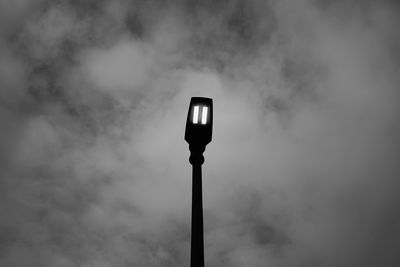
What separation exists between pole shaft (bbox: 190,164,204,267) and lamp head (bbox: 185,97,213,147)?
0.98ft

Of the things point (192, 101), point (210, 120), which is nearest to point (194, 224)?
point (210, 120)

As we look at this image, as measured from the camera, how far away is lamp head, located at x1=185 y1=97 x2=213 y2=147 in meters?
3.29

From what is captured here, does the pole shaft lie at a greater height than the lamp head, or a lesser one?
lesser

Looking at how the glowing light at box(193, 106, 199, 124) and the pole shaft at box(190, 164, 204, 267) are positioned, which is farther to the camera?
the glowing light at box(193, 106, 199, 124)

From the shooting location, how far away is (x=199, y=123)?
10.9 feet

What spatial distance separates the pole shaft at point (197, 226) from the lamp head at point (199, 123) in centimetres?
30

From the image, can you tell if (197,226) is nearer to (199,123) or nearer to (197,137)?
(197,137)

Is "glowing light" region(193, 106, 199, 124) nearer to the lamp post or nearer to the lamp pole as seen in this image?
the lamp post

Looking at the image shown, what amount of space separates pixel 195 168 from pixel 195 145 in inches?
10.5

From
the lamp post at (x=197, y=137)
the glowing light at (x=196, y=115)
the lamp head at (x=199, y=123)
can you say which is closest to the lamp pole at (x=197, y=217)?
the lamp post at (x=197, y=137)

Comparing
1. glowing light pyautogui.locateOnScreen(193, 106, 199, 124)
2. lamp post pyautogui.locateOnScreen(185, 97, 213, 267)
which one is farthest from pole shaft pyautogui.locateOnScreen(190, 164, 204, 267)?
glowing light pyautogui.locateOnScreen(193, 106, 199, 124)

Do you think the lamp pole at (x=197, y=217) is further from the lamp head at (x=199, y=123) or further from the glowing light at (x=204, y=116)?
the glowing light at (x=204, y=116)

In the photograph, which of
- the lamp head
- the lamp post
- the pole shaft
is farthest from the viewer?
the lamp head

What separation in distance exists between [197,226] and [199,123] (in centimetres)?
113
